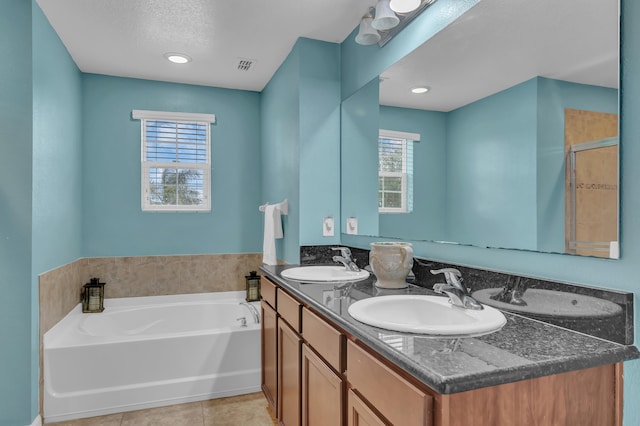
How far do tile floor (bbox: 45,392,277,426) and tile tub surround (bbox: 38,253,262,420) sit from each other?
923 mm

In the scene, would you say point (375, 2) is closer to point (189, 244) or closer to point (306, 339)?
point (306, 339)

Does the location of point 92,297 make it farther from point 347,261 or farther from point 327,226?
point 347,261

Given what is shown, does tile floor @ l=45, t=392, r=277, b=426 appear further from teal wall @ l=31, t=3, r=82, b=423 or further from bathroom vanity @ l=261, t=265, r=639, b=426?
bathroom vanity @ l=261, t=265, r=639, b=426

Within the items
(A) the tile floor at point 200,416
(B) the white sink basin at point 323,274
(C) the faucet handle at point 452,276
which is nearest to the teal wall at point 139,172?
(A) the tile floor at point 200,416

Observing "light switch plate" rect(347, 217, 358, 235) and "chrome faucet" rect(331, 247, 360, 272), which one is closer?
"chrome faucet" rect(331, 247, 360, 272)

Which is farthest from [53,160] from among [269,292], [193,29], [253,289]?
[253,289]

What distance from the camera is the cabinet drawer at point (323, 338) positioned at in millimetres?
1374

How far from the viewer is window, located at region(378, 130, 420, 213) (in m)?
2.03

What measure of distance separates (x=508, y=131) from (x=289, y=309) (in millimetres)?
1263

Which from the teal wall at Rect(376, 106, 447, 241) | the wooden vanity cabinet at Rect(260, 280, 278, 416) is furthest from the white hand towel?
the teal wall at Rect(376, 106, 447, 241)

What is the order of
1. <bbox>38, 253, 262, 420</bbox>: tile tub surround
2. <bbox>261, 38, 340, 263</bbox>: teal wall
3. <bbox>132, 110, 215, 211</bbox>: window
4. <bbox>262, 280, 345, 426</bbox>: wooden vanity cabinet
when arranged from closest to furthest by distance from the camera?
<bbox>262, 280, 345, 426</bbox>: wooden vanity cabinet
<bbox>261, 38, 340, 263</bbox>: teal wall
<bbox>38, 253, 262, 420</bbox>: tile tub surround
<bbox>132, 110, 215, 211</bbox>: window

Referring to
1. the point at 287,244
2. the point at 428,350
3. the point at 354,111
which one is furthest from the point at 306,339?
the point at 354,111

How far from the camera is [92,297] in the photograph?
3213 millimetres

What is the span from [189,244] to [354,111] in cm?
205
